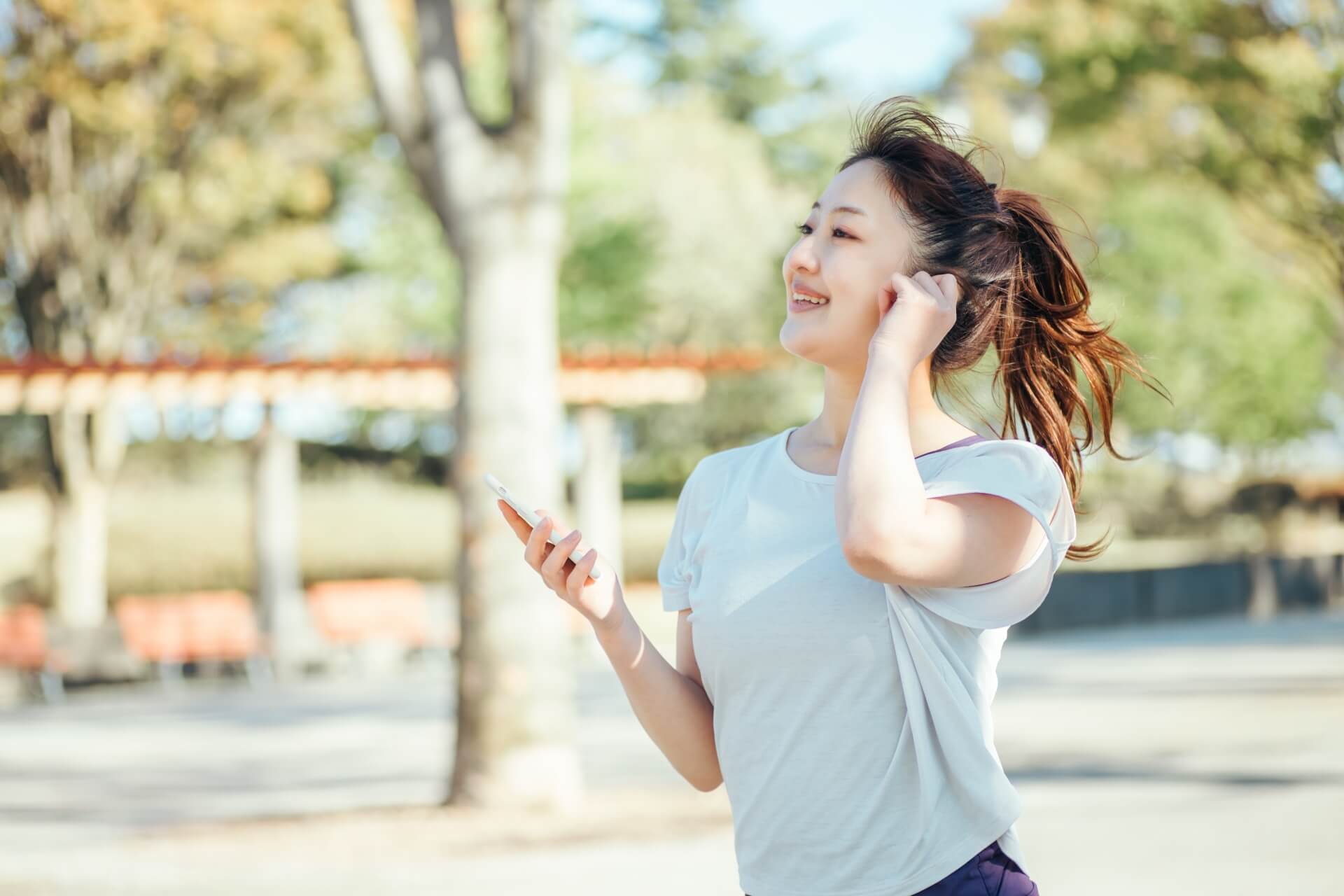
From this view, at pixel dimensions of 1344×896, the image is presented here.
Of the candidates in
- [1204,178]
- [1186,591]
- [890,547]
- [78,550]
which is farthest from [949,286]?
[1186,591]

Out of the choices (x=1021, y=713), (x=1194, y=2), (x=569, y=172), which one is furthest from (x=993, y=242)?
(x=569, y=172)

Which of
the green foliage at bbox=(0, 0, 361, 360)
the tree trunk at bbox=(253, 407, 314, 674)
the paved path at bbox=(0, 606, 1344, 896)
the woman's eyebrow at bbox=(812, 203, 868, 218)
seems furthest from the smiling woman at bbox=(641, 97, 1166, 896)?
the green foliage at bbox=(0, 0, 361, 360)

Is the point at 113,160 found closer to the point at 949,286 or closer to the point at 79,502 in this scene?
the point at 79,502

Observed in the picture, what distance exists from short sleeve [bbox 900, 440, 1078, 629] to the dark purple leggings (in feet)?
1.04

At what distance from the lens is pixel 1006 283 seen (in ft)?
7.86

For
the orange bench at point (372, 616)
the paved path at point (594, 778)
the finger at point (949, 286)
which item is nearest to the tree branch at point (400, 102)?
the paved path at point (594, 778)

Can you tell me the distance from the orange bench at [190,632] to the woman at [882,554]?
48.5 ft

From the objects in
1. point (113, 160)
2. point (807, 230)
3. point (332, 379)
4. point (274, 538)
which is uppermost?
point (113, 160)

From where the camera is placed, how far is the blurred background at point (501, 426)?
8.39 meters

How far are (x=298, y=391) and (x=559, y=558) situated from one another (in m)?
13.7

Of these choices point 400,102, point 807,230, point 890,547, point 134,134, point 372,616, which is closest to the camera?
point 890,547

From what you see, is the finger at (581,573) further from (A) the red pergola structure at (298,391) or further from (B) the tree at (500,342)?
(A) the red pergola structure at (298,391)

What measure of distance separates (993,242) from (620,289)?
2283cm

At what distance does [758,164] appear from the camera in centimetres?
3559
